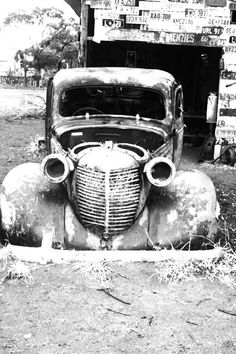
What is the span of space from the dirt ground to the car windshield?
2.14 m

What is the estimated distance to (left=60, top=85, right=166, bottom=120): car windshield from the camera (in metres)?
5.83

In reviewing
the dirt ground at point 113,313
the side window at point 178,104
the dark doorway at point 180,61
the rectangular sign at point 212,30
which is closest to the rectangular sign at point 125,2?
the rectangular sign at point 212,30

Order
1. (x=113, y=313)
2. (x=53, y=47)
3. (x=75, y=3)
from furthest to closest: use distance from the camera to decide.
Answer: (x=53, y=47) → (x=75, y=3) → (x=113, y=313)

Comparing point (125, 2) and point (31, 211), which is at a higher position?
point (125, 2)

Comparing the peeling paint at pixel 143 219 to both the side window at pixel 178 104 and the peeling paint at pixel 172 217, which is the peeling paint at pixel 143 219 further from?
the side window at pixel 178 104

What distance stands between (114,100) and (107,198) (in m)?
1.93

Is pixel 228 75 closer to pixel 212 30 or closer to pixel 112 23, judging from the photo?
pixel 212 30

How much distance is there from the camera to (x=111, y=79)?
19.0ft

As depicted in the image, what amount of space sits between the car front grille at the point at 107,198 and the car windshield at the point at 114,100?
1.63 metres

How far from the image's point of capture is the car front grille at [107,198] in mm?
4266

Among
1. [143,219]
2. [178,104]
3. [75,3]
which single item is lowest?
[143,219]

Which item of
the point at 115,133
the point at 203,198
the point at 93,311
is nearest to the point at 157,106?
the point at 115,133

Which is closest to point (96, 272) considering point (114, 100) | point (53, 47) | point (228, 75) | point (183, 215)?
point (183, 215)

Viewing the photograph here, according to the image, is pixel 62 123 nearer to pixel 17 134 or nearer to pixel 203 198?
pixel 203 198
